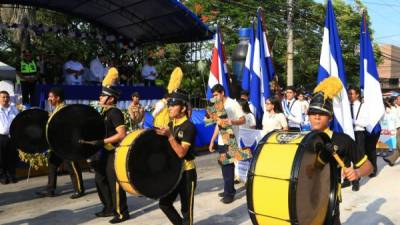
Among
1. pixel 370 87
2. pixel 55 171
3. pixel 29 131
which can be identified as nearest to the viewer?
pixel 29 131

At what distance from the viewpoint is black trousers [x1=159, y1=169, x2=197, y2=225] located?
4.87 m

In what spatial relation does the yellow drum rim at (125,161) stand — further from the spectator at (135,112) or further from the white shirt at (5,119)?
the spectator at (135,112)

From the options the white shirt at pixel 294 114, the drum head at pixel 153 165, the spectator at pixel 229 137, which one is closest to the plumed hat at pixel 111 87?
the drum head at pixel 153 165

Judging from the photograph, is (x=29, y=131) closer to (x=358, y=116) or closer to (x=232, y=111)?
(x=232, y=111)

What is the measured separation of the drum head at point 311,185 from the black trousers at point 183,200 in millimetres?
1642

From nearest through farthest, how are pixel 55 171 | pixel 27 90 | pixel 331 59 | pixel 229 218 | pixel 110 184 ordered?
pixel 110 184, pixel 229 218, pixel 331 59, pixel 55 171, pixel 27 90

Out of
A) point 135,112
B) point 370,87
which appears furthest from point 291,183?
point 135,112

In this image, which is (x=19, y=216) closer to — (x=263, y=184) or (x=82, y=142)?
(x=82, y=142)

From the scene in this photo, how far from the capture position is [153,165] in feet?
15.5

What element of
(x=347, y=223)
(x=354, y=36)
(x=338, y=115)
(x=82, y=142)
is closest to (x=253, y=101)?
(x=338, y=115)

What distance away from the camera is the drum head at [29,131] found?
7.11 metres

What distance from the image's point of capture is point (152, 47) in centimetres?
2119

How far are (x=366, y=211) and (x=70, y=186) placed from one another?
525 cm

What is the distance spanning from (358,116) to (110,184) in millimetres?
5232
